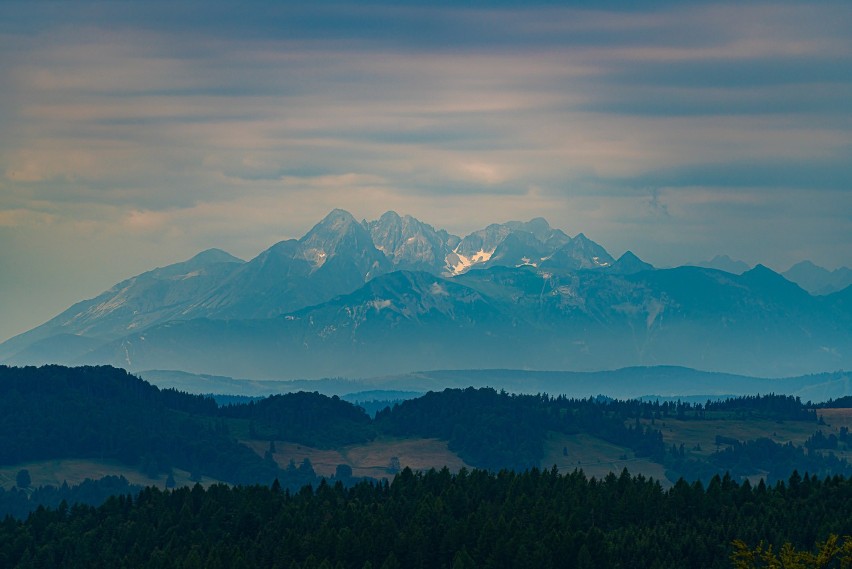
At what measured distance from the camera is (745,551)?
602ft

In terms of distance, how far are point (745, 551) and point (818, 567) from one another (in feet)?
→ 31.8

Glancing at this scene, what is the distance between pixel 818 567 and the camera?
177 meters
